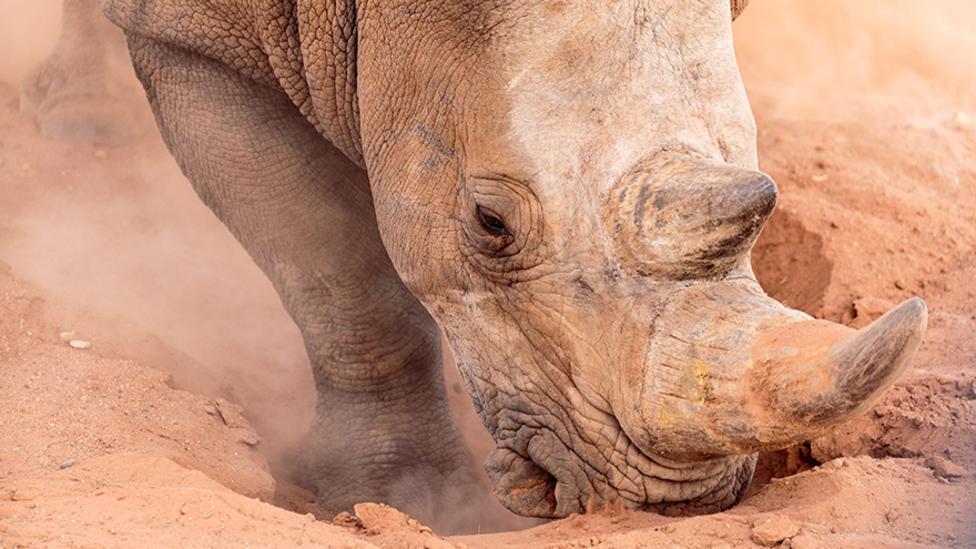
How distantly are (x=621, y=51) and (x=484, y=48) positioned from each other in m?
0.38

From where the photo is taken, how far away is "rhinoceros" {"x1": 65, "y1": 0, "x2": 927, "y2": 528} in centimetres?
311

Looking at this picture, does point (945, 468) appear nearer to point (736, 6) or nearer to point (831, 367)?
point (831, 367)

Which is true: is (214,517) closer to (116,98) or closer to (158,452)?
(158,452)

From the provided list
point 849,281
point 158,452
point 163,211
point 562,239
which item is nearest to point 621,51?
point 562,239

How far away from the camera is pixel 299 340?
669cm

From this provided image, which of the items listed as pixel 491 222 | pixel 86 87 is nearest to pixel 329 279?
pixel 491 222

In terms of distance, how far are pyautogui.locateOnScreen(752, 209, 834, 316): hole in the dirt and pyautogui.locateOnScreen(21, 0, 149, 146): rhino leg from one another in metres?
3.80

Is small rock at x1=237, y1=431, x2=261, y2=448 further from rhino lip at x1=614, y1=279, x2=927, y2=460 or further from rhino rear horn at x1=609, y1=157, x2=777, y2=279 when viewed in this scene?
rhino rear horn at x1=609, y1=157, x2=777, y2=279

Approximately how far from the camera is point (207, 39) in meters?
4.58

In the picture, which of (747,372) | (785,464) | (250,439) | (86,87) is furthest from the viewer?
(86,87)

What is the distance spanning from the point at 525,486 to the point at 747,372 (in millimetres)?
905

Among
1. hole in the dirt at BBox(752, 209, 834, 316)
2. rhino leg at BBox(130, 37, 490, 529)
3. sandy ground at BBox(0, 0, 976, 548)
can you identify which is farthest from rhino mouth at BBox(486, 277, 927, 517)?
hole in the dirt at BBox(752, 209, 834, 316)

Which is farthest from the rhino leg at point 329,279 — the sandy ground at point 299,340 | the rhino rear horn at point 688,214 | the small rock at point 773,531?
the small rock at point 773,531

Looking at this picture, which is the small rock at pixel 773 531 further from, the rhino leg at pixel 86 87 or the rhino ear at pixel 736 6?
the rhino leg at pixel 86 87
